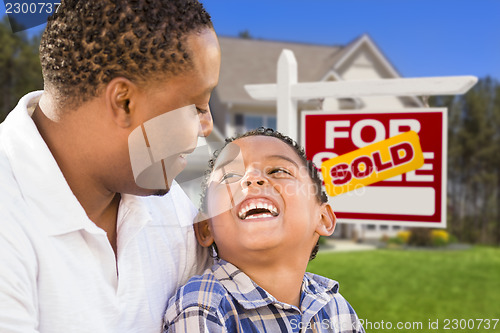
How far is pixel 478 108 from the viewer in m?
27.2

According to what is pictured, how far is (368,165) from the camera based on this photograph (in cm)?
378

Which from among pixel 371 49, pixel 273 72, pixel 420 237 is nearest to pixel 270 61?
pixel 273 72

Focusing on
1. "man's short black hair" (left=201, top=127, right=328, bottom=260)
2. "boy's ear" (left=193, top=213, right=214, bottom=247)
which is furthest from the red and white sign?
"boy's ear" (left=193, top=213, right=214, bottom=247)

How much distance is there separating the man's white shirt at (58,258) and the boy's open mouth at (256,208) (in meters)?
0.31

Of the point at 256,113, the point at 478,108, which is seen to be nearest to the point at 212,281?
the point at 256,113

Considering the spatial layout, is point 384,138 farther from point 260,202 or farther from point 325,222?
point 260,202

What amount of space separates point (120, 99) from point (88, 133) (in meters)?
0.12

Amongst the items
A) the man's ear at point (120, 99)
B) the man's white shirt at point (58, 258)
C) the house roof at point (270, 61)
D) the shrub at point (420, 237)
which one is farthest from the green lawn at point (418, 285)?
the house roof at point (270, 61)

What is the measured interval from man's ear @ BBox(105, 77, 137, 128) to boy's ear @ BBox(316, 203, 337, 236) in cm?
92

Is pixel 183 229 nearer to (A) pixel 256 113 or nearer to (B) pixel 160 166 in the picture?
(B) pixel 160 166

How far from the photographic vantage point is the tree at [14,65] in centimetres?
1661

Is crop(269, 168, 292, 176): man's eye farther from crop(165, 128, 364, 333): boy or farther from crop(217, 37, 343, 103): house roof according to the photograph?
crop(217, 37, 343, 103): house roof

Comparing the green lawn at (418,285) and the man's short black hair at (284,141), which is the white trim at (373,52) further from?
the man's short black hair at (284,141)

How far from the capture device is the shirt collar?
5.65 ft
